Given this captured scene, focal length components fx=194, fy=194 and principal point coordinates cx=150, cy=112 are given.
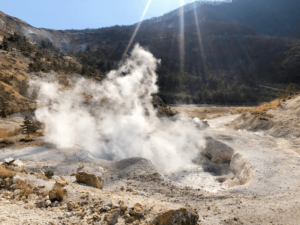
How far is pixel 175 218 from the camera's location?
390 cm

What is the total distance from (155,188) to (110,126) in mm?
8688

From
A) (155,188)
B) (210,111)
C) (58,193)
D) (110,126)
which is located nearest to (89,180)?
(58,193)

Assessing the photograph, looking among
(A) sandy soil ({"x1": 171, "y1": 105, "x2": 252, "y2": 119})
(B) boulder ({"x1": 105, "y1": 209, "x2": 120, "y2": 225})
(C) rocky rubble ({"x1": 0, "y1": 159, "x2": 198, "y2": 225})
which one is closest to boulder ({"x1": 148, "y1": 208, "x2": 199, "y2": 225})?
(C) rocky rubble ({"x1": 0, "y1": 159, "x2": 198, "y2": 225})

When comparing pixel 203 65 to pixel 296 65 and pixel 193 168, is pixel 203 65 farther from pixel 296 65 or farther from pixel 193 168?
pixel 193 168

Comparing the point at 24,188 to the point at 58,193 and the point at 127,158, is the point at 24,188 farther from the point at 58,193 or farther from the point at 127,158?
the point at 127,158

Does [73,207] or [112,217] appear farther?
[73,207]

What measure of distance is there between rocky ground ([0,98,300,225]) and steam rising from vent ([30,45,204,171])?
1.17 m

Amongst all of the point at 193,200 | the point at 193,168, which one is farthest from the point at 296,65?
the point at 193,200

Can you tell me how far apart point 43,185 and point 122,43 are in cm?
8677

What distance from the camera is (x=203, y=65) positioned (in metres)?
78.3

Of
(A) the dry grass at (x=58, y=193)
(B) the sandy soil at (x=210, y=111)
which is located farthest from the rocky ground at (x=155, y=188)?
(B) the sandy soil at (x=210, y=111)

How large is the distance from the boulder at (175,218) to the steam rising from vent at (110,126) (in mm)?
6298

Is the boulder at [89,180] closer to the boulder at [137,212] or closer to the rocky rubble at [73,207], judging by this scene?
the rocky rubble at [73,207]

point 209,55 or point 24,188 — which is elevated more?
point 209,55
